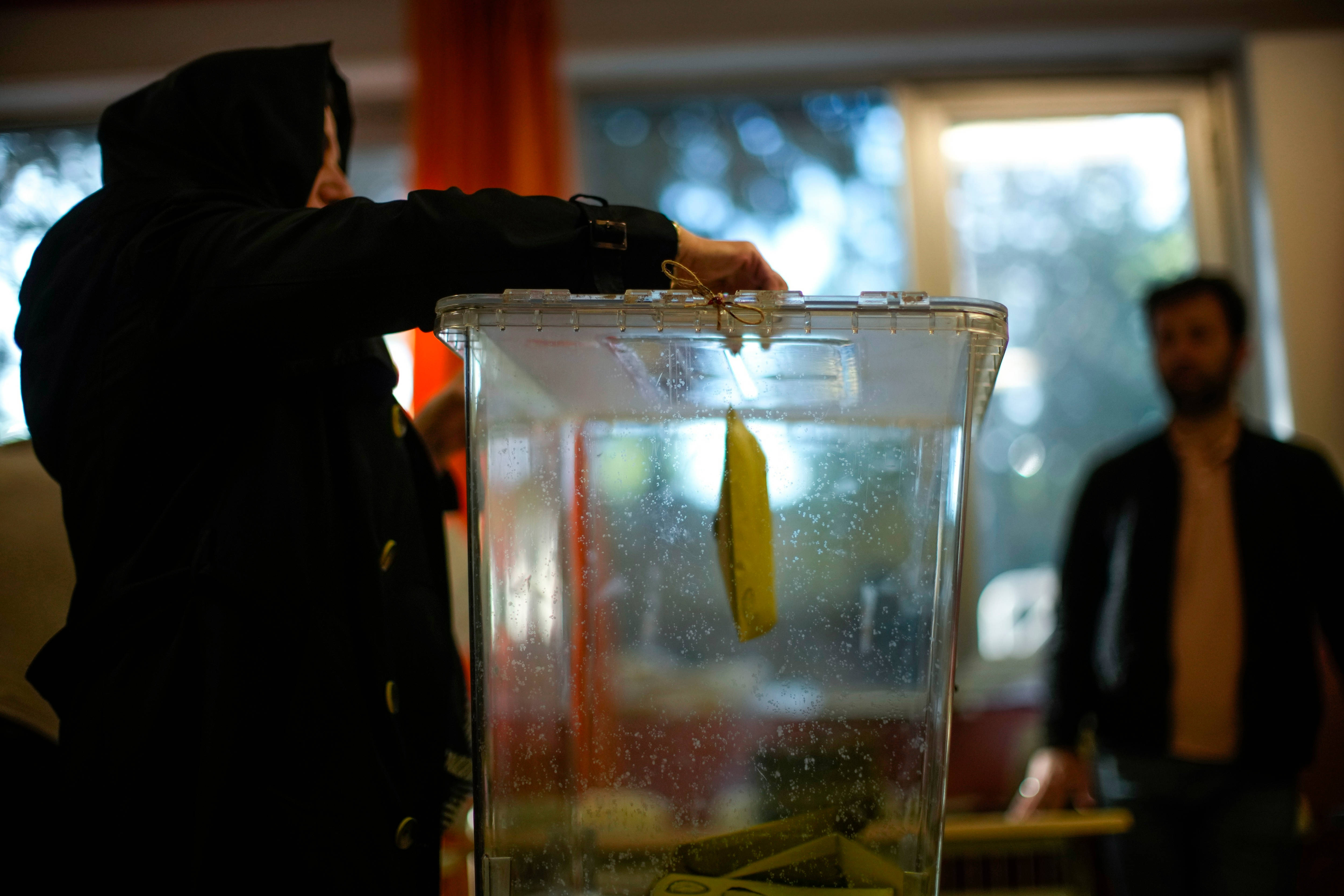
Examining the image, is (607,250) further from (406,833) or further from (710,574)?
(406,833)

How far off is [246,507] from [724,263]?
1.23ft

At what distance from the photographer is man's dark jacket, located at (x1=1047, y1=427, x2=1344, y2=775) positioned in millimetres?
1546

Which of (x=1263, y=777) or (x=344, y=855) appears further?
(x=1263, y=777)

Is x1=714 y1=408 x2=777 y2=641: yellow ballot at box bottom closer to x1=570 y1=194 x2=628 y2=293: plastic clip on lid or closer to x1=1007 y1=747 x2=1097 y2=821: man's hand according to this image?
x1=570 y1=194 x2=628 y2=293: plastic clip on lid

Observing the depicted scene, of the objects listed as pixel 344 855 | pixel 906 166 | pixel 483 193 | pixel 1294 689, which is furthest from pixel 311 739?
pixel 906 166

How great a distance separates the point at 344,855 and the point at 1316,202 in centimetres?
284

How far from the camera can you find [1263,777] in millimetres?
1516

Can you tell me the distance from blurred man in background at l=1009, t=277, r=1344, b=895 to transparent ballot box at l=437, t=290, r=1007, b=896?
1.21 m

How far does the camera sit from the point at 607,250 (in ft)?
2.09

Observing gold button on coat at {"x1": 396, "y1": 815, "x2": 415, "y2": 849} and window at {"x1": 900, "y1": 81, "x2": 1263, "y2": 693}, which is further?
window at {"x1": 900, "y1": 81, "x2": 1263, "y2": 693}

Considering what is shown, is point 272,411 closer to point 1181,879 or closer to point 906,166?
point 1181,879

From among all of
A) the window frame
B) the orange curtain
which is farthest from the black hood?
the window frame

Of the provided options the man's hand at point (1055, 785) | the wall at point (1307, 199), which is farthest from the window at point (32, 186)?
the wall at point (1307, 199)

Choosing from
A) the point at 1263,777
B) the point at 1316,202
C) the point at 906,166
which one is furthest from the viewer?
the point at 906,166
